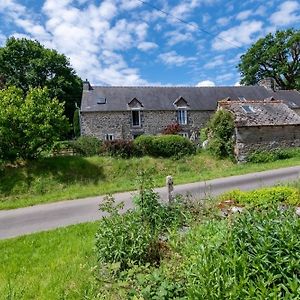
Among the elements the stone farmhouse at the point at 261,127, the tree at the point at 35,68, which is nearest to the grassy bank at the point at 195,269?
the stone farmhouse at the point at 261,127

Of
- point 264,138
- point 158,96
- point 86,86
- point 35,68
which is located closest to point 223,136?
point 264,138

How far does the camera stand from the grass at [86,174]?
12422 millimetres

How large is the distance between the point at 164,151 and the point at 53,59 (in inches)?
1217

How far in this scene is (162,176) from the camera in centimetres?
1627

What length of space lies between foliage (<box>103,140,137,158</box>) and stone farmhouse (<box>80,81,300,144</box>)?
351 inches

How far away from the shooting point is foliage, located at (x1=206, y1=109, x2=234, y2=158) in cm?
1962

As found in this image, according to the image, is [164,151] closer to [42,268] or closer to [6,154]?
[6,154]

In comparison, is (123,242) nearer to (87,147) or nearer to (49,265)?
(49,265)

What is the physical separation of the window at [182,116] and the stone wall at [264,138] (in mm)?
9707

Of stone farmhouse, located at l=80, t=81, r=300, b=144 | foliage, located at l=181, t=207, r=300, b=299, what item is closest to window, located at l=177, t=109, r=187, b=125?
stone farmhouse, located at l=80, t=81, r=300, b=144

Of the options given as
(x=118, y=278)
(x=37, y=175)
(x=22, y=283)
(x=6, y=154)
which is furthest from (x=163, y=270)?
(x=6, y=154)

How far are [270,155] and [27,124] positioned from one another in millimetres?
15570

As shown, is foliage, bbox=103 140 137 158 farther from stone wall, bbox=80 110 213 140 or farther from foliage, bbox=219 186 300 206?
foliage, bbox=219 186 300 206

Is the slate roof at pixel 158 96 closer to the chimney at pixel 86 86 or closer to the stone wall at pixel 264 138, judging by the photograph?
the chimney at pixel 86 86
